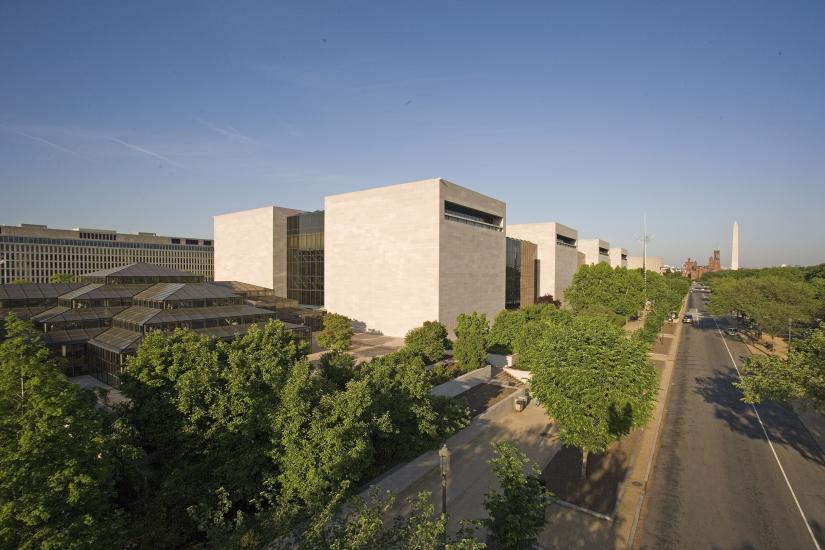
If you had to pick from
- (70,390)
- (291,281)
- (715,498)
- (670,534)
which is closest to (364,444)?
(70,390)

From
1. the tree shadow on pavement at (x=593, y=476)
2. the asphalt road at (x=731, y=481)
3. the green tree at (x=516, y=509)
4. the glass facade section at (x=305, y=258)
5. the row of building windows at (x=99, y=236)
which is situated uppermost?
the row of building windows at (x=99, y=236)

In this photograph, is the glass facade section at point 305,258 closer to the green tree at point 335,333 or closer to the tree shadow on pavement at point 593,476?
the green tree at point 335,333

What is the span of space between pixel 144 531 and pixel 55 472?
3.60m

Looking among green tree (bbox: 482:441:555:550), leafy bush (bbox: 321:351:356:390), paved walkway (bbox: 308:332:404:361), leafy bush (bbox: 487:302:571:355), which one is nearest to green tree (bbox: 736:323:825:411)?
green tree (bbox: 482:441:555:550)

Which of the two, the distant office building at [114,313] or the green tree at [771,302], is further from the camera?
the green tree at [771,302]

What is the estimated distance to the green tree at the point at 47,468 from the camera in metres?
10.2

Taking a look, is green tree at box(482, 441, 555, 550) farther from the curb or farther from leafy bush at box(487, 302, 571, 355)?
leafy bush at box(487, 302, 571, 355)

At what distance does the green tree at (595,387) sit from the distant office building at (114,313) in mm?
25830

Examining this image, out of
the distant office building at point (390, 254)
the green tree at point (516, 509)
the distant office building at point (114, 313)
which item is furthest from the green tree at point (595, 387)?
the distant office building at point (390, 254)

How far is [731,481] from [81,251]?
483 ft

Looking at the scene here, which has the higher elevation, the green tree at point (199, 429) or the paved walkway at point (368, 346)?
the green tree at point (199, 429)

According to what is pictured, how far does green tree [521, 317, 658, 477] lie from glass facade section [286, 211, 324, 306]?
49.4 m

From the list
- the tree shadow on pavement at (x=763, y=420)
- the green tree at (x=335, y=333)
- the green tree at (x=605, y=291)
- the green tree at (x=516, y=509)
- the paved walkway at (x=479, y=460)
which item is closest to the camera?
the green tree at (x=516, y=509)

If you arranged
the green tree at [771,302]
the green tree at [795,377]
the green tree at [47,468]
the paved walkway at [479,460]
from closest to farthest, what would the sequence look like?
the green tree at [47,468]
the paved walkway at [479,460]
the green tree at [795,377]
the green tree at [771,302]
